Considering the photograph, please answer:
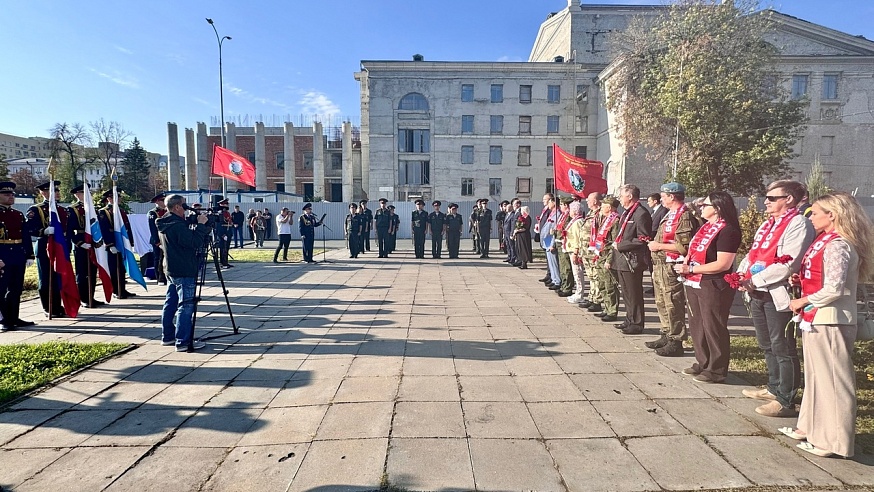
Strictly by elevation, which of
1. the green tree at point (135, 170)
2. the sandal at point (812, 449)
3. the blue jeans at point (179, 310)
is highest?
the green tree at point (135, 170)

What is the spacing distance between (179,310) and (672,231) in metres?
5.84

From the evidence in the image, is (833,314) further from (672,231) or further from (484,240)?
(484,240)

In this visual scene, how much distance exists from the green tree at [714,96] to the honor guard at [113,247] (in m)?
20.9

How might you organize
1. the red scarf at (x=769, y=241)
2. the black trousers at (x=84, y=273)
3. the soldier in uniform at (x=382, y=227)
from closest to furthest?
1. the red scarf at (x=769, y=241)
2. the black trousers at (x=84, y=273)
3. the soldier in uniform at (x=382, y=227)

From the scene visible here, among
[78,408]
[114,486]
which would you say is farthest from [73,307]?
[114,486]

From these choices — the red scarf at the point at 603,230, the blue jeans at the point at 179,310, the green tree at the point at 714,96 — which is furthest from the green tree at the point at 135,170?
the red scarf at the point at 603,230

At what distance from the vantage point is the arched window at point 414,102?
39875 millimetres

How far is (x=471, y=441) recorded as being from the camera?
10.6ft

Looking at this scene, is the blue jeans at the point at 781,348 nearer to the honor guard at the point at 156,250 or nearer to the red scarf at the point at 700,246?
the red scarf at the point at 700,246

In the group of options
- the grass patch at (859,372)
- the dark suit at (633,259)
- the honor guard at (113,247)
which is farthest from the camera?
the honor guard at (113,247)

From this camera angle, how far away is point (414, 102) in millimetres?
40000

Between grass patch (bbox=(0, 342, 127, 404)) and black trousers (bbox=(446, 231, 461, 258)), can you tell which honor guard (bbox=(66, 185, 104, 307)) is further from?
black trousers (bbox=(446, 231, 461, 258))

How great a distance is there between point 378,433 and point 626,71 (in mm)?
26697

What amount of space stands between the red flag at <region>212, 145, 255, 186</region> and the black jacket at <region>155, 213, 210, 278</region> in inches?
394
